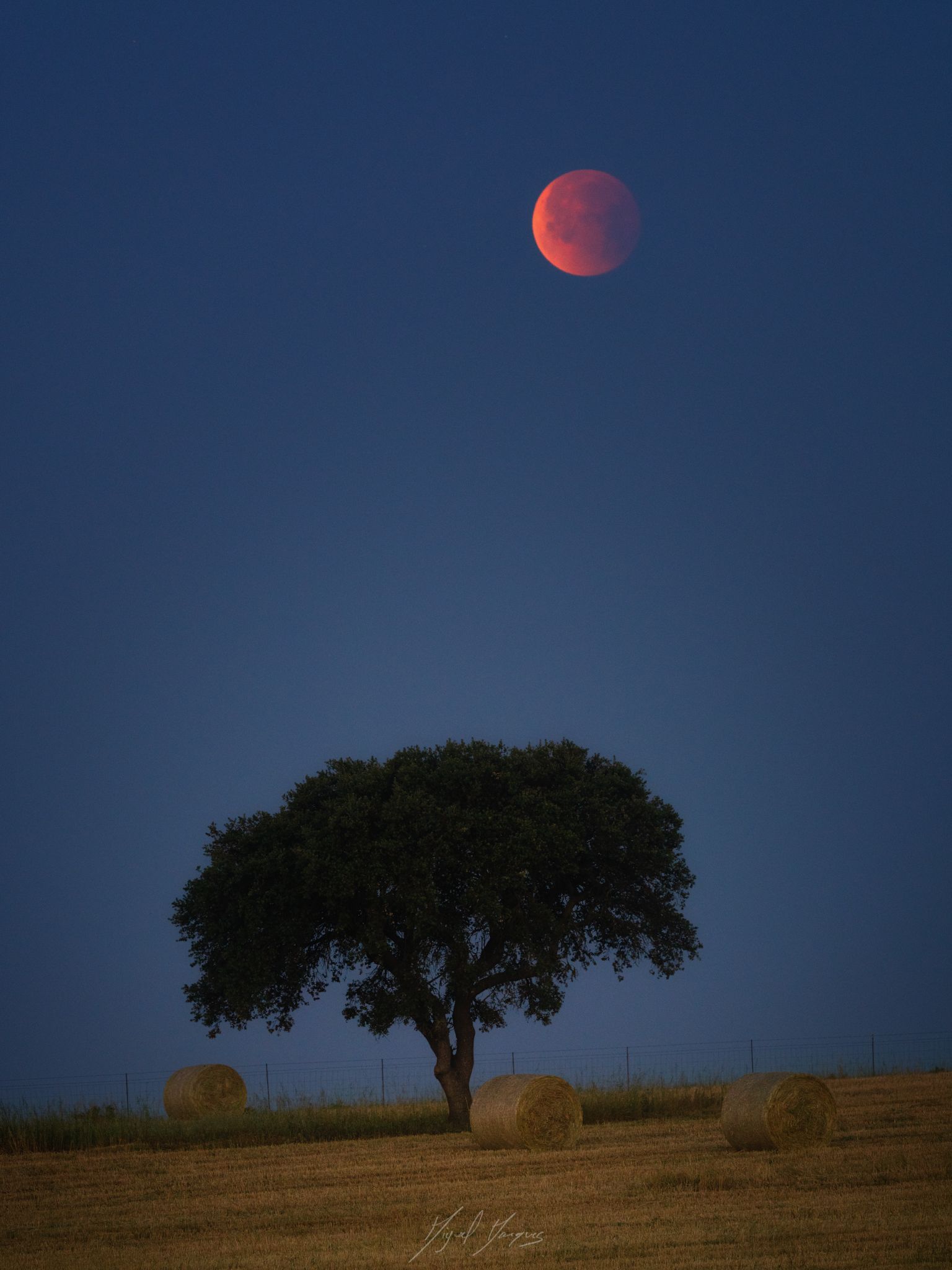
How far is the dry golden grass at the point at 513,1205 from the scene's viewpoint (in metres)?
12.4

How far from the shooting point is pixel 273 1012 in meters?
30.4

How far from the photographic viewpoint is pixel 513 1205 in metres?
15.4

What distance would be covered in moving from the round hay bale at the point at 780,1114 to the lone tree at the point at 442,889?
28.5 ft

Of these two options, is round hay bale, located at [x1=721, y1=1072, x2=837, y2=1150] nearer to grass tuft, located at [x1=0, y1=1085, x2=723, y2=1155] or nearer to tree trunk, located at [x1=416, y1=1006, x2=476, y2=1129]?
grass tuft, located at [x1=0, y1=1085, x2=723, y2=1155]

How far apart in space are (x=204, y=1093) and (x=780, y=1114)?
18.0 metres

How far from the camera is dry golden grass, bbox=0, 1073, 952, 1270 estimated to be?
12.4 metres

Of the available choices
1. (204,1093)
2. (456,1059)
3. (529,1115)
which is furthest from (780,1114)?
(204,1093)
